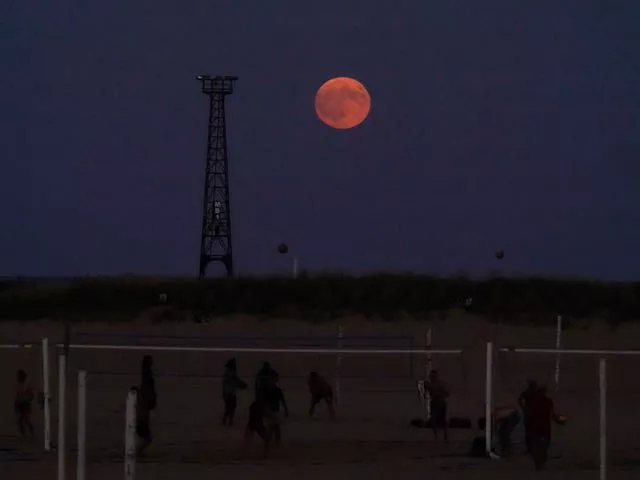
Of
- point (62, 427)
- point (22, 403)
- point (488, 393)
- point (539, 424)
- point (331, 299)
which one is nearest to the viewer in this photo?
point (62, 427)

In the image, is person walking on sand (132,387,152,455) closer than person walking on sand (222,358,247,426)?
Yes

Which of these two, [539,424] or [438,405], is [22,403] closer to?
[438,405]

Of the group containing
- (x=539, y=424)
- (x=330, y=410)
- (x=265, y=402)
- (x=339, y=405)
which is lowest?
(x=339, y=405)

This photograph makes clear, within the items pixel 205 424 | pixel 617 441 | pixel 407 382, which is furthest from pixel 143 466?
pixel 407 382

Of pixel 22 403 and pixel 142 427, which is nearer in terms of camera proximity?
pixel 142 427

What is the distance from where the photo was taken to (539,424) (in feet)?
62.7

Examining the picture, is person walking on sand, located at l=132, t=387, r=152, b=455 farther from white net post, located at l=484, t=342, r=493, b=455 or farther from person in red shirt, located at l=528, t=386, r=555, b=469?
person in red shirt, located at l=528, t=386, r=555, b=469

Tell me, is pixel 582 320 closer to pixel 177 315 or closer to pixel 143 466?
pixel 177 315

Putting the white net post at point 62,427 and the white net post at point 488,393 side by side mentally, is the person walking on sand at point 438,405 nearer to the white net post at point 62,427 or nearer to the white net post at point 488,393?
the white net post at point 488,393

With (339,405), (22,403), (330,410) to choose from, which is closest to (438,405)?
(330,410)

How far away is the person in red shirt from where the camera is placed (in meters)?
19.0

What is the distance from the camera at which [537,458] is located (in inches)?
757

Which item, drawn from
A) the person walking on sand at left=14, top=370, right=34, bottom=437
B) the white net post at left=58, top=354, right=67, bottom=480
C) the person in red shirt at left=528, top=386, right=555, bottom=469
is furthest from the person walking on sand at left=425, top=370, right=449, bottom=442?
the white net post at left=58, top=354, right=67, bottom=480

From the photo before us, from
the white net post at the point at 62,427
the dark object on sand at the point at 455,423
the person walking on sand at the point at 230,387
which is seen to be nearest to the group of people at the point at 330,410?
the person walking on sand at the point at 230,387
